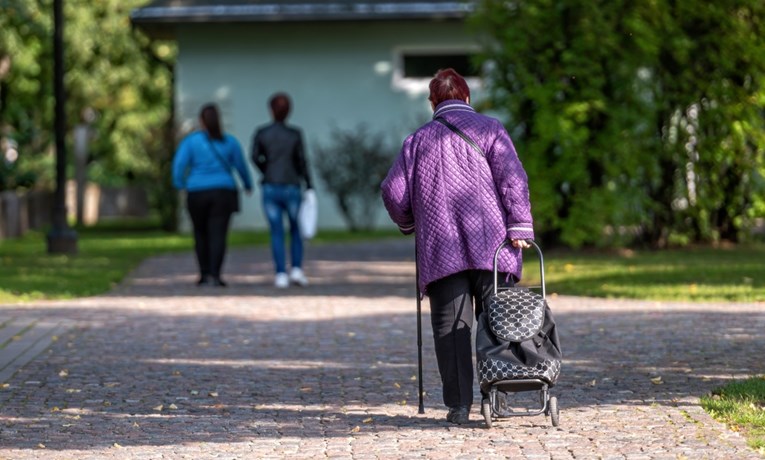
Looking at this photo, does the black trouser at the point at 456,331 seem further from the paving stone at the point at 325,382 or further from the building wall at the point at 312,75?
the building wall at the point at 312,75

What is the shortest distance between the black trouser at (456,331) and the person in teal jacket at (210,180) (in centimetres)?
823

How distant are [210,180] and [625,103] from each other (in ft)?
17.0

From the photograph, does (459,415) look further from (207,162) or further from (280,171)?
→ (207,162)

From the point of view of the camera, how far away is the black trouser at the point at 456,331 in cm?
761

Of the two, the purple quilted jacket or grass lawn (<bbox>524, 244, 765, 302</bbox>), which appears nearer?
the purple quilted jacket

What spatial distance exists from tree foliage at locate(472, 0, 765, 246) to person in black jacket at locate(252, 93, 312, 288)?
331cm

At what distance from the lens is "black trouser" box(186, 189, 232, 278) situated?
15.7m

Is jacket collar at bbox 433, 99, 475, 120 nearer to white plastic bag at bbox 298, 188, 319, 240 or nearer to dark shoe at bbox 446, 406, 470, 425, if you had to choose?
dark shoe at bbox 446, 406, 470, 425

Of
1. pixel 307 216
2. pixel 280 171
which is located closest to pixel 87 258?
pixel 280 171

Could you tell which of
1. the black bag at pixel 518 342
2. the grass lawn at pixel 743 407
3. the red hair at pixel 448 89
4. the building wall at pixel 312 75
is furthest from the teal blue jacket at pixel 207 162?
the building wall at pixel 312 75

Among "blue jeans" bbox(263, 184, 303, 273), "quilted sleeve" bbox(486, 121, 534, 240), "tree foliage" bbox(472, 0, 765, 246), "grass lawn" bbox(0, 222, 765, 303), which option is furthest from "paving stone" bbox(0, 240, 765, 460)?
"tree foliage" bbox(472, 0, 765, 246)

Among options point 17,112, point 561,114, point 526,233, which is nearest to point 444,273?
point 526,233

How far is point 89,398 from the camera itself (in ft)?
28.0

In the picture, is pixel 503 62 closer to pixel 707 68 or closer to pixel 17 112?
pixel 707 68
